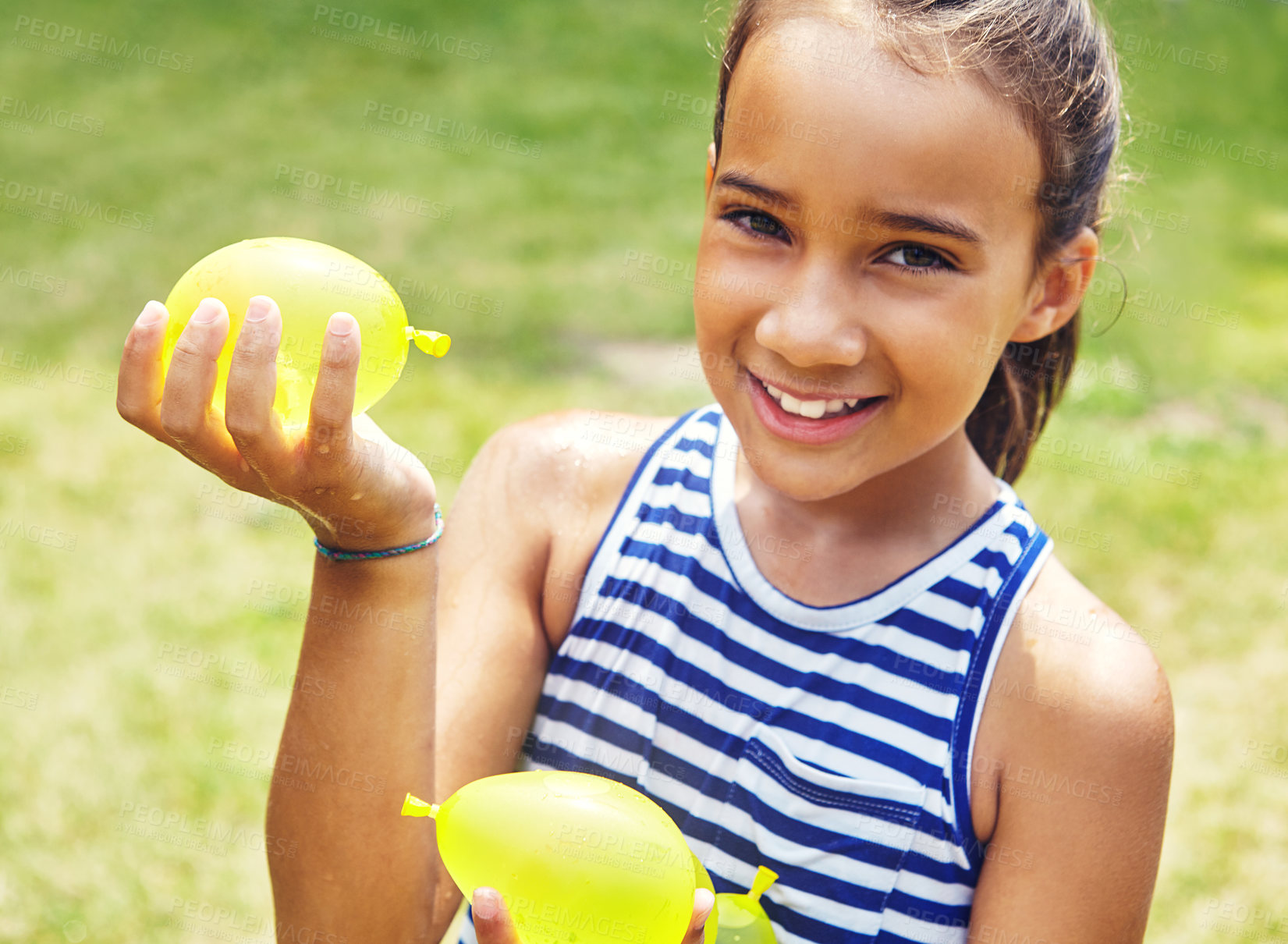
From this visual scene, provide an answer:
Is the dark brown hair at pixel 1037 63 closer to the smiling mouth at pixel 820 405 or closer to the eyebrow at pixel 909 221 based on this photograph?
the eyebrow at pixel 909 221

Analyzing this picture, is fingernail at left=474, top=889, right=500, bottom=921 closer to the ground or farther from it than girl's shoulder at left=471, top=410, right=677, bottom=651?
closer to the ground

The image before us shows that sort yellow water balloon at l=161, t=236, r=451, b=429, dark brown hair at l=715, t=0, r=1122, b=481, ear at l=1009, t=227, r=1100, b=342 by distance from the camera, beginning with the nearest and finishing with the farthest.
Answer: yellow water balloon at l=161, t=236, r=451, b=429, dark brown hair at l=715, t=0, r=1122, b=481, ear at l=1009, t=227, r=1100, b=342

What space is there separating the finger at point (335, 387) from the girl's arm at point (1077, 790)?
3.19ft

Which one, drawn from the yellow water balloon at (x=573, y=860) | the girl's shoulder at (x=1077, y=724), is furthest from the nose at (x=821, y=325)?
the yellow water balloon at (x=573, y=860)

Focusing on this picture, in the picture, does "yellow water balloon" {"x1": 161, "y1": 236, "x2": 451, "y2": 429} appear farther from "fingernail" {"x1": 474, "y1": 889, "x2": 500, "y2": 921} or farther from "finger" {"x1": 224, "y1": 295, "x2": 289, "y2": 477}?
"fingernail" {"x1": 474, "y1": 889, "x2": 500, "y2": 921}

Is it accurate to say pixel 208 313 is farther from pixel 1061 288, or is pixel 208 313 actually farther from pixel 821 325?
pixel 1061 288

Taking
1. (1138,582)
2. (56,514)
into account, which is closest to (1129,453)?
(1138,582)

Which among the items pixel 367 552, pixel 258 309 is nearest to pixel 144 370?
pixel 258 309

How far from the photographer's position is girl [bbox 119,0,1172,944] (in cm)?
158

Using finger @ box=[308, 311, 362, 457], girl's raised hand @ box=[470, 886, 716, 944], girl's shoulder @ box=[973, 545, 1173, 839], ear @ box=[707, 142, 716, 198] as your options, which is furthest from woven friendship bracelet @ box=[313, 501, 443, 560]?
girl's shoulder @ box=[973, 545, 1173, 839]

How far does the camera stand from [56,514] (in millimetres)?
4676

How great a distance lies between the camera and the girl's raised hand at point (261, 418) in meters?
1.39

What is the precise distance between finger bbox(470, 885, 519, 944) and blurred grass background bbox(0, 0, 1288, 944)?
1697mm

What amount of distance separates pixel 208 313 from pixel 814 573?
97cm
